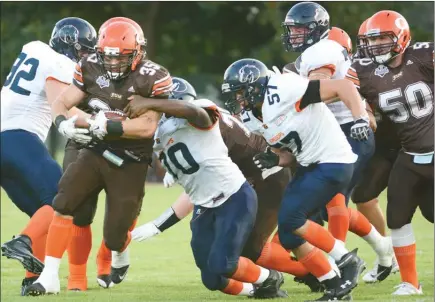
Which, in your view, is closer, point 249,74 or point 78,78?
point 249,74

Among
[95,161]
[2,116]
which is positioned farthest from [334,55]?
[2,116]

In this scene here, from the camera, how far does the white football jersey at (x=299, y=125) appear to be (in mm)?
5996

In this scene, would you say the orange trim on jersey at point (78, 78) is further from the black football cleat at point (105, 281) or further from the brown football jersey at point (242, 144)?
the black football cleat at point (105, 281)

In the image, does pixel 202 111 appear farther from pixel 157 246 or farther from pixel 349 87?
pixel 157 246

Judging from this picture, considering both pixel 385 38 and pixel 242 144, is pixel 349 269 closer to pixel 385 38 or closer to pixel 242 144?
pixel 242 144

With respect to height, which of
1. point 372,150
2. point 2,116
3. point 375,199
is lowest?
point 375,199

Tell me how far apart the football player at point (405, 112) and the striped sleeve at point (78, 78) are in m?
1.75

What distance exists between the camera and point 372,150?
6.93 m

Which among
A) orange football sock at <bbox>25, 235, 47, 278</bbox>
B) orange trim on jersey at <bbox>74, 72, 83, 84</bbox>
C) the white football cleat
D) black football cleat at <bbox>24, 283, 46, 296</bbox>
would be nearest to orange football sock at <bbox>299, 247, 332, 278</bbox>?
the white football cleat

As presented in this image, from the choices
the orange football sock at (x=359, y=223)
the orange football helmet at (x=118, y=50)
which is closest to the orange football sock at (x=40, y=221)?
the orange football helmet at (x=118, y=50)

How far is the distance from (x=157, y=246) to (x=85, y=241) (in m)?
3.24

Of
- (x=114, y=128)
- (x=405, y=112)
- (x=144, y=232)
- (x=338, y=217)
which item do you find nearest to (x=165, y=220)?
(x=144, y=232)

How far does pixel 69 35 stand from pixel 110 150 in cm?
108

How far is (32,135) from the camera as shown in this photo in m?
6.85
